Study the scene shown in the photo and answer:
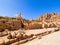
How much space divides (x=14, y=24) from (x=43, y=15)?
37.7m

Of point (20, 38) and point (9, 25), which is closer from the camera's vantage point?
point (20, 38)

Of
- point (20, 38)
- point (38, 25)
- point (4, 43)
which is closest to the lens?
point (4, 43)

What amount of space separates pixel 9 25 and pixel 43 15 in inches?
1548

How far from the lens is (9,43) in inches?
422

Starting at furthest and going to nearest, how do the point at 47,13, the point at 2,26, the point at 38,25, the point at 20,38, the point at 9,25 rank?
1. the point at 47,13
2. the point at 38,25
3. the point at 9,25
4. the point at 2,26
5. the point at 20,38

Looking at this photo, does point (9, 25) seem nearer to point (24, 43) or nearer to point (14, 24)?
point (14, 24)

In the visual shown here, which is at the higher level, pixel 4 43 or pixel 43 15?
pixel 43 15

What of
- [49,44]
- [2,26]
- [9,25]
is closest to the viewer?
[49,44]

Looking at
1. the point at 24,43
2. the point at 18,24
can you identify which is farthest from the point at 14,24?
the point at 24,43

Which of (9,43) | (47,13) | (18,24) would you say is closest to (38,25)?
(18,24)

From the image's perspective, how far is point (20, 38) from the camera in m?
12.2

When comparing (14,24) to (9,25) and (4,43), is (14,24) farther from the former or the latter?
(4,43)

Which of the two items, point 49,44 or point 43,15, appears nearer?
point 49,44

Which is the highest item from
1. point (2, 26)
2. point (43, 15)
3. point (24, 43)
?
point (43, 15)
